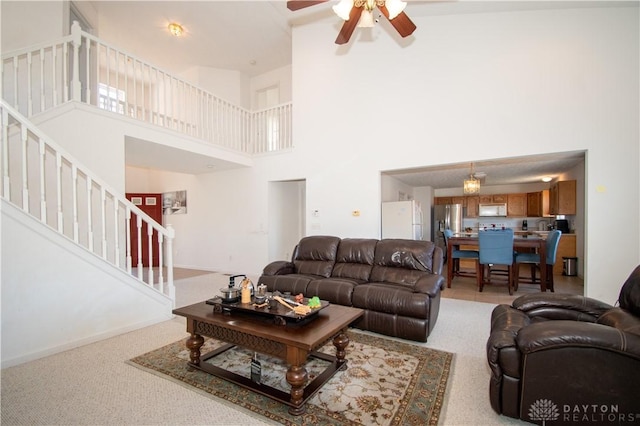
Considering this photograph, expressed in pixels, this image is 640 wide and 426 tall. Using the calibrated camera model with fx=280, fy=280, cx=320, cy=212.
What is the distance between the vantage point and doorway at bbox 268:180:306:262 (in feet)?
20.4

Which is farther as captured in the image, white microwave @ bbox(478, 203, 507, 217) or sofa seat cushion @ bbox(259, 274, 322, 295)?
white microwave @ bbox(478, 203, 507, 217)

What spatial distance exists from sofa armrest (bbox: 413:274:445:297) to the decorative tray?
1129 mm

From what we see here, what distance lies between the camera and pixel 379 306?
113 inches

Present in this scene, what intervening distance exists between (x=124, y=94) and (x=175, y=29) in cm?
169

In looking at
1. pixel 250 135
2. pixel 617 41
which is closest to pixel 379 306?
pixel 617 41

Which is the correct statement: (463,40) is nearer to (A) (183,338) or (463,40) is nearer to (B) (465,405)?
(B) (465,405)

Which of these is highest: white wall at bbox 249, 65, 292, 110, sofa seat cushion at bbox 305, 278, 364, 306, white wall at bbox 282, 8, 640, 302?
white wall at bbox 249, 65, 292, 110

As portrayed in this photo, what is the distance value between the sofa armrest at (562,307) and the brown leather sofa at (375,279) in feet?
2.65

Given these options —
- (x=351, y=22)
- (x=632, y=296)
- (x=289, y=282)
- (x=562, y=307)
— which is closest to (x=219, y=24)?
(x=351, y=22)

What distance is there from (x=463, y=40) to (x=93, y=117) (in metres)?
5.45

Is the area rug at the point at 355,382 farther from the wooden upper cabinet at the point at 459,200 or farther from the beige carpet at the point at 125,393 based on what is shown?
the wooden upper cabinet at the point at 459,200

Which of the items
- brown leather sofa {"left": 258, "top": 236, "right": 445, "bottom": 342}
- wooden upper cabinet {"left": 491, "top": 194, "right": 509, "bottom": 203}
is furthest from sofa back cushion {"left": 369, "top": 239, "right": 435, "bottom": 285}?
wooden upper cabinet {"left": 491, "top": 194, "right": 509, "bottom": 203}

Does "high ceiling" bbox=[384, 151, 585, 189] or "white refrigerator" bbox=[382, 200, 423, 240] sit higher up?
"high ceiling" bbox=[384, 151, 585, 189]

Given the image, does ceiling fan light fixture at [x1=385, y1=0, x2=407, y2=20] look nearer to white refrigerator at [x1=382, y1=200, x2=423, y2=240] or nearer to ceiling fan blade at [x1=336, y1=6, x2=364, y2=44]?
ceiling fan blade at [x1=336, y1=6, x2=364, y2=44]
